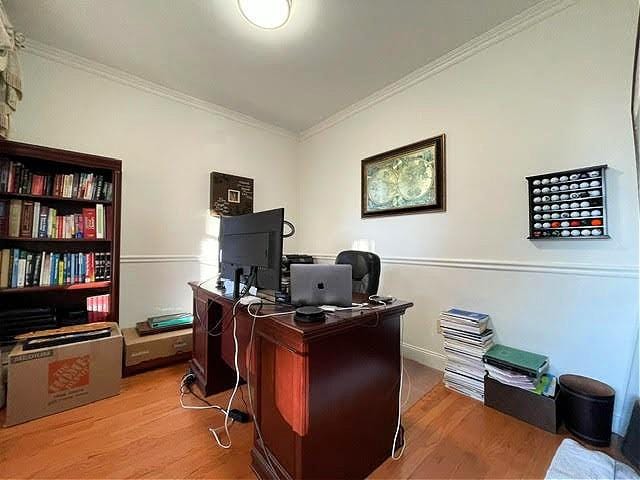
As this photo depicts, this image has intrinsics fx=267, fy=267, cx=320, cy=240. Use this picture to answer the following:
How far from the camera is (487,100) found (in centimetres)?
199

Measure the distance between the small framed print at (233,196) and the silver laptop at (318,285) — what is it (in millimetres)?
2132

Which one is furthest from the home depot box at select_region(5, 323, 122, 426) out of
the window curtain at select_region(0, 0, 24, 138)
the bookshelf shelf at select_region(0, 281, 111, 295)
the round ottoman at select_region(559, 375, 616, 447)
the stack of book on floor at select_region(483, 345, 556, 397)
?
the round ottoman at select_region(559, 375, 616, 447)

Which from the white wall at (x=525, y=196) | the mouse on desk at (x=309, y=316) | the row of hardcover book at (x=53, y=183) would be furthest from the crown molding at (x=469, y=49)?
the row of hardcover book at (x=53, y=183)

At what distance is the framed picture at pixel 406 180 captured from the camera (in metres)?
2.25

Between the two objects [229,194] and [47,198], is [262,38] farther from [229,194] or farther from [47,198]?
[47,198]

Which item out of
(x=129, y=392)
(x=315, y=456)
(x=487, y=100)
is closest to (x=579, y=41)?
(x=487, y=100)

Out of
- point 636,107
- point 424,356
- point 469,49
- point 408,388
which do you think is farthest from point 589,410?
point 469,49

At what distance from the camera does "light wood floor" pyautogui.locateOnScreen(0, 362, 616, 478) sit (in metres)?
1.23

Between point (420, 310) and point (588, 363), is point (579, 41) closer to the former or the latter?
point (588, 363)

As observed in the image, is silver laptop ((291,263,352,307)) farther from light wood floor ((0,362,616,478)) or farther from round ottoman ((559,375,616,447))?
round ottoman ((559,375,616,447))

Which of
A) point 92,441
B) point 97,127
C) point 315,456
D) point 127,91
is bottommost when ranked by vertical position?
point 92,441

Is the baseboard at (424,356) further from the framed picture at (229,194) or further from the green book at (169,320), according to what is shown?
the framed picture at (229,194)

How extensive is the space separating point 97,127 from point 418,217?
2956 mm

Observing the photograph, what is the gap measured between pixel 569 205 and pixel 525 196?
247 millimetres
